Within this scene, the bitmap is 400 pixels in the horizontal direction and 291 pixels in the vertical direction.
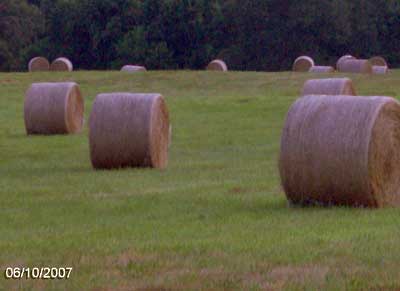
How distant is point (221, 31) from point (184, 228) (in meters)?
59.0

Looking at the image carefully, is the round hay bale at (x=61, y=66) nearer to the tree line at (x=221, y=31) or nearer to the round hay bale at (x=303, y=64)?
the tree line at (x=221, y=31)

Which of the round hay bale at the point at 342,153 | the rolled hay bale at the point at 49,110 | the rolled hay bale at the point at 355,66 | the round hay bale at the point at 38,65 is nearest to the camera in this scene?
the round hay bale at the point at 342,153

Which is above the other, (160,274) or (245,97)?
(160,274)

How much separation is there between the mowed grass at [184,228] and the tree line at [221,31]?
44517 mm

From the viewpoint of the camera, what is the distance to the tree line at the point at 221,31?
66.6 metres

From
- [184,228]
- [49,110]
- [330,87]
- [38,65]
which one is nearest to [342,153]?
[184,228]

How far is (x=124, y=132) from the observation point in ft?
57.7

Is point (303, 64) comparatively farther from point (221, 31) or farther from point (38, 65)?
point (221, 31)

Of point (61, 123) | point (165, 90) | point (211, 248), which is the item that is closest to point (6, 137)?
point (61, 123)

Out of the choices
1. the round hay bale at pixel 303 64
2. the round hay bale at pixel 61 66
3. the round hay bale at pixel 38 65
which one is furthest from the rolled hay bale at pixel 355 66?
the round hay bale at pixel 38 65

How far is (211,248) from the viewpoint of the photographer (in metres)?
9.53

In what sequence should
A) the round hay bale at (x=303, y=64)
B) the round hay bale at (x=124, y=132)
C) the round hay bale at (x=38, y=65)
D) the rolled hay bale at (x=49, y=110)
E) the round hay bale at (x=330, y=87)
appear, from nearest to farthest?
the round hay bale at (x=124, y=132), the rolled hay bale at (x=49, y=110), the round hay bale at (x=330, y=87), the round hay bale at (x=303, y=64), the round hay bale at (x=38, y=65)

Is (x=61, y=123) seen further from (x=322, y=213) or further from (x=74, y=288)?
(x=74, y=288)

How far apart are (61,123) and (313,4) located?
4196 centimetres
